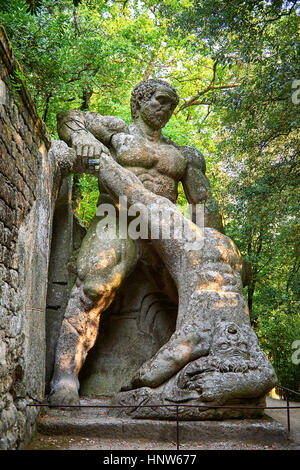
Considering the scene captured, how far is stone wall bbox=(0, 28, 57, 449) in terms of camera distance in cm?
309

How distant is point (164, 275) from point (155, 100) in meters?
2.11

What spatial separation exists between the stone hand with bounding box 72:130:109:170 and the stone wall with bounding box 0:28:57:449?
99cm

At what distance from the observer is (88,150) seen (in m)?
5.48

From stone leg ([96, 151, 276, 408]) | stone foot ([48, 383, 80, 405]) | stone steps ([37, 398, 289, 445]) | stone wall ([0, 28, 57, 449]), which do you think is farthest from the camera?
stone foot ([48, 383, 80, 405])

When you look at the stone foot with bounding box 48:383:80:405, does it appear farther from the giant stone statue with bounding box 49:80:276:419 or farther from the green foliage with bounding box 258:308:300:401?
the green foliage with bounding box 258:308:300:401

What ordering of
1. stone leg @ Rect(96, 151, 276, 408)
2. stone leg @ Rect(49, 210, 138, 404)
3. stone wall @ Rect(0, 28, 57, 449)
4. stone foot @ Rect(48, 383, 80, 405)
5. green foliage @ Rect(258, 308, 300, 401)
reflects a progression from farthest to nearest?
green foliage @ Rect(258, 308, 300, 401) < stone leg @ Rect(49, 210, 138, 404) < stone foot @ Rect(48, 383, 80, 405) < stone leg @ Rect(96, 151, 276, 408) < stone wall @ Rect(0, 28, 57, 449)

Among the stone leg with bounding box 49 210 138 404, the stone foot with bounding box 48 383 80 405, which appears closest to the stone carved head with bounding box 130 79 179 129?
the stone leg with bounding box 49 210 138 404

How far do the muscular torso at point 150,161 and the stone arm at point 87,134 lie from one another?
16cm

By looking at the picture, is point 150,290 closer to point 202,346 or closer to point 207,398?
point 202,346

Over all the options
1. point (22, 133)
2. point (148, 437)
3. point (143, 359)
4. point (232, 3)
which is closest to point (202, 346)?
point (148, 437)

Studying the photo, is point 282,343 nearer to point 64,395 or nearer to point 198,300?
point 198,300

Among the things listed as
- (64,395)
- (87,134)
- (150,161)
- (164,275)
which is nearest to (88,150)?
(87,134)

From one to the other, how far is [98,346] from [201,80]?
39.5ft

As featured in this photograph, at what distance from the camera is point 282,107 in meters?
5.68
